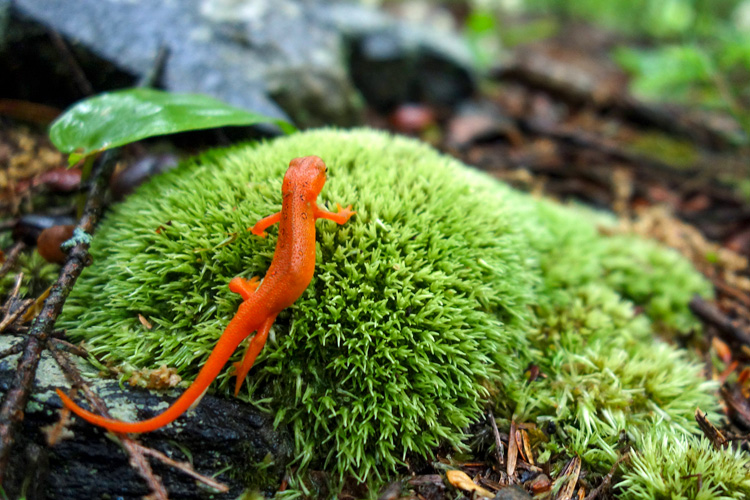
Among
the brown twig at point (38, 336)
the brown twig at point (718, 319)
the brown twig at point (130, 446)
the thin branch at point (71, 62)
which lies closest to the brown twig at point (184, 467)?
the brown twig at point (130, 446)

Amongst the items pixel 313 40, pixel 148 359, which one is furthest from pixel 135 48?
pixel 148 359

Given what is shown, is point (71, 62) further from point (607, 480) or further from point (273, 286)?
point (607, 480)

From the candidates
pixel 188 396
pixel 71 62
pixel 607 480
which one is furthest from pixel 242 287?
pixel 71 62

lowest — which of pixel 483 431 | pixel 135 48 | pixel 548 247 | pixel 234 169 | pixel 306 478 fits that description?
pixel 306 478

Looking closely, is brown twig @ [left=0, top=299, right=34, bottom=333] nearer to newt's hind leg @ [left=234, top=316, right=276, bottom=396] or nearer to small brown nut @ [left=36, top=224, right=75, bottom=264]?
small brown nut @ [left=36, top=224, right=75, bottom=264]

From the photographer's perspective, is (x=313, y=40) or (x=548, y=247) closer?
(x=548, y=247)

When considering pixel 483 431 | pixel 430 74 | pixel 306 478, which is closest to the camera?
pixel 306 478

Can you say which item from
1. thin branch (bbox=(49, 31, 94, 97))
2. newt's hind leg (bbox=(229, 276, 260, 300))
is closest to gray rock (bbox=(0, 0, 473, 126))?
thin branch (bbox=(49, 31, 94, 97))

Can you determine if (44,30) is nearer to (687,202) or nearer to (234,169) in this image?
(234,169)
